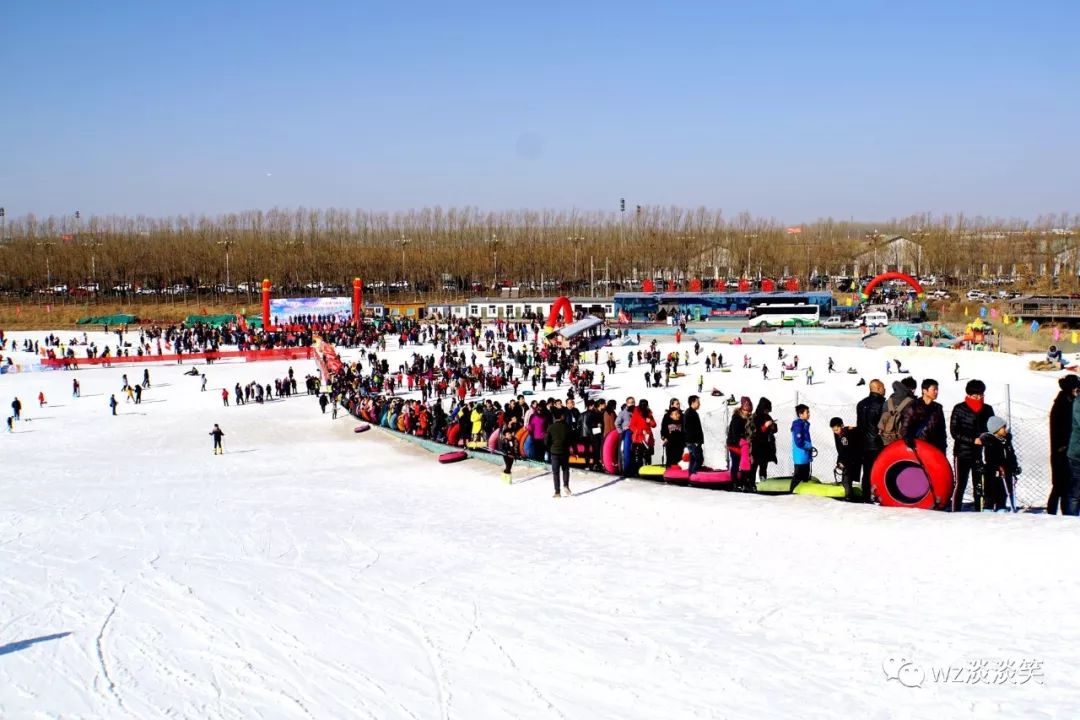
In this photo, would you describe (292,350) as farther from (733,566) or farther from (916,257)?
(916,257)

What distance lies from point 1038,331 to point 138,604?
157 ft

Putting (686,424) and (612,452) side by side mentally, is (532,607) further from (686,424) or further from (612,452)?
(612,452)

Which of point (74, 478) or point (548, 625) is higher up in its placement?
point (548, 625)

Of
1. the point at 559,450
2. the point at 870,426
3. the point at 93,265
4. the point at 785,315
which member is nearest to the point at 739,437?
the point at 870,426

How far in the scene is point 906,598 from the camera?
680cm

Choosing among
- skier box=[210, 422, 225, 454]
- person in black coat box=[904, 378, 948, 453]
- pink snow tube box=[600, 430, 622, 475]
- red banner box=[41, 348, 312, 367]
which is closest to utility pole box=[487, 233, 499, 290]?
red banner box=[41, 348, 312, 367]

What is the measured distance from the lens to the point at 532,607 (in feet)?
23.4

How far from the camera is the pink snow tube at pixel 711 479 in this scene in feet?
36.4

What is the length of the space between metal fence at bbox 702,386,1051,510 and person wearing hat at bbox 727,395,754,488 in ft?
10.6

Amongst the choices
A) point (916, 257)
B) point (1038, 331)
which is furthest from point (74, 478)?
point (916, 257)

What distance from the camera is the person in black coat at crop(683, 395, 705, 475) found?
11008 millimetres

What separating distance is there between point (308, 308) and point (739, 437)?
4955cm

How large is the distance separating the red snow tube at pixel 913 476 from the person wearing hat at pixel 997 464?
14.3 inches

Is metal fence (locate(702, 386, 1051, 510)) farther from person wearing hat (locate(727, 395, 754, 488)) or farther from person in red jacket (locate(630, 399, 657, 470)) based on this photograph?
person wearing hat (locate(727, 395, 754, 488))
